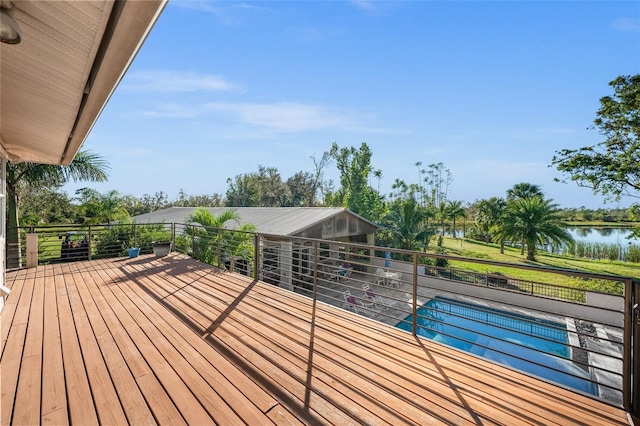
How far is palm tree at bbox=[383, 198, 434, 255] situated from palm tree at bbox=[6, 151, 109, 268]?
50.4 feet

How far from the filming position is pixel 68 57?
1.98m

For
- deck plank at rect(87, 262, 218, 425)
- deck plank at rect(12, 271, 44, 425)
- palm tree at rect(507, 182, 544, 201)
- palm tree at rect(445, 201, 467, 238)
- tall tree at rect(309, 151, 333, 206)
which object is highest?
tall tree at rect(309, 151, 333, 206)

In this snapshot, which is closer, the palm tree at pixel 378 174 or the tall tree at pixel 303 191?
the palm tree at pixel 378 174

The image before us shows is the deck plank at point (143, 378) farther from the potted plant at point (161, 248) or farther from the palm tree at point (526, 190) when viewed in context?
the palm tree at point (526, 190)

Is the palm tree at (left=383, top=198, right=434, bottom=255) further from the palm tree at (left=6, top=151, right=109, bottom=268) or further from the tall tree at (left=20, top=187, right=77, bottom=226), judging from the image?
the tall tree at (left=20, top=187, right=77, bottom=226)

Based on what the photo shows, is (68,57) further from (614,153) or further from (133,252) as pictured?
(614,153)

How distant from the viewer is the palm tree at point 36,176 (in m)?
7.13

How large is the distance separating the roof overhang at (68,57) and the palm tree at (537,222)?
24937mm

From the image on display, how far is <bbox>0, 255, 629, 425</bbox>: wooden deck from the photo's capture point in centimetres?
200

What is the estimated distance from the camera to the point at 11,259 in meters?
7.08

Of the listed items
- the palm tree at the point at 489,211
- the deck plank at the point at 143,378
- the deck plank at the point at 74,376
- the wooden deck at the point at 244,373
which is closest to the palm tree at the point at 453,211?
the palm tree at the point at 489,211

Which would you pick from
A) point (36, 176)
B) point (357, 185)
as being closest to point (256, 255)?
point (36, 176)

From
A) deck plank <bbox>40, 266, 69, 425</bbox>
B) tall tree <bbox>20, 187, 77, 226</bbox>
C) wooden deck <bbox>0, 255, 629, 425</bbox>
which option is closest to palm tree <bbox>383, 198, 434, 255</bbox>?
wooden deck <bbox>0, 255, 629, 425</bbox>

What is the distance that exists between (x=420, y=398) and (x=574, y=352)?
962 cm
